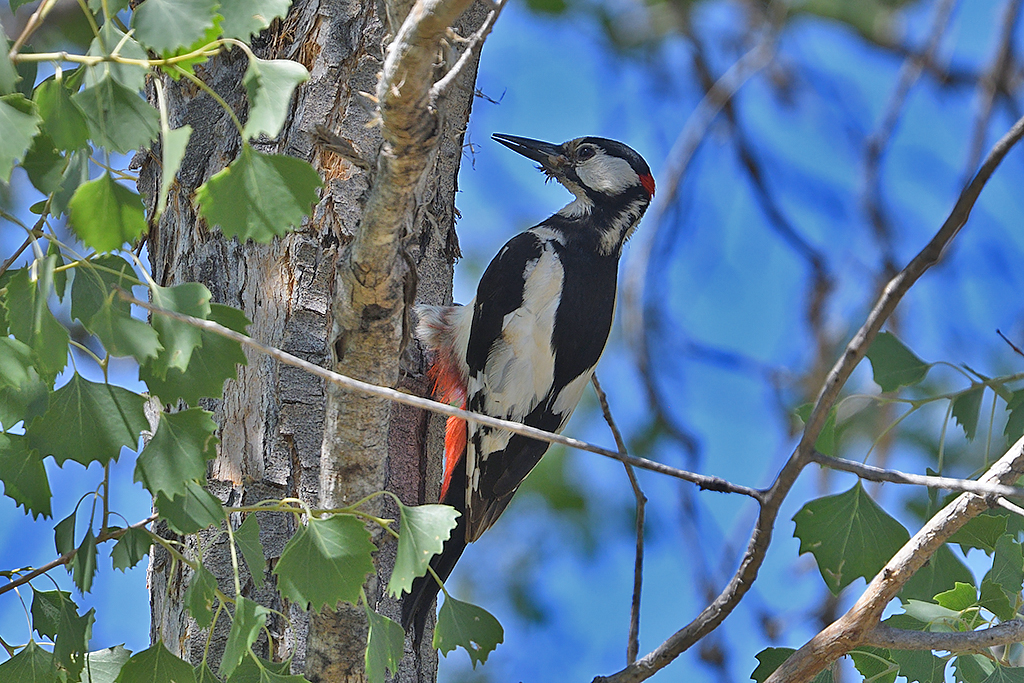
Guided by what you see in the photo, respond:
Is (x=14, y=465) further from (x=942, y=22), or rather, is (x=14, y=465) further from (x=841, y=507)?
(x=942, y=22)

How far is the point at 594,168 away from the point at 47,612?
2.12 metres

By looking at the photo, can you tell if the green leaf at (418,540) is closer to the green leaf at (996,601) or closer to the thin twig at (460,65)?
the thin twig at (460,65)

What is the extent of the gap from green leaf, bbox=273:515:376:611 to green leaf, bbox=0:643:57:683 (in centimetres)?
39

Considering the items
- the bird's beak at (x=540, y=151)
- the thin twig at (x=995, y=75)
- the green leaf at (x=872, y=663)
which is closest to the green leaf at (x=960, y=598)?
the green leaf at (x=872, y=663)

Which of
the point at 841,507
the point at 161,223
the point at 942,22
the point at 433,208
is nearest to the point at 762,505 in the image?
the point at 841,507

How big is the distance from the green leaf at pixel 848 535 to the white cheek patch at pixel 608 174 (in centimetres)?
143

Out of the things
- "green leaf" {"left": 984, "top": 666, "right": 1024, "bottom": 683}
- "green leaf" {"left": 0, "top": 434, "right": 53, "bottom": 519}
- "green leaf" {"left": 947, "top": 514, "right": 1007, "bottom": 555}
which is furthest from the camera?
"green leaf" {"left": 947, "top": 514, "right": 1007, "bottom": 555}

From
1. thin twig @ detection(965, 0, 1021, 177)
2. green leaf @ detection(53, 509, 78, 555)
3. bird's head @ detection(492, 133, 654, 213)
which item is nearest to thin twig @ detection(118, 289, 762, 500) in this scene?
green leaf @ detection(53, 509, 78, 555)

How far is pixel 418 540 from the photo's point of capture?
3.98 ft

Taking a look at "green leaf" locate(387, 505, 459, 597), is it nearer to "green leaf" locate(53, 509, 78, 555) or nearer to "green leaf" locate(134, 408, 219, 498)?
"green leaf" locate(134, 408, 219, 498)

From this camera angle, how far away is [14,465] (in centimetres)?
124

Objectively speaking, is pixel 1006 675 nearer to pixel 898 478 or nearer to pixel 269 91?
pixel 898 478

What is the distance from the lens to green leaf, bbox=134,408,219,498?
1143mm

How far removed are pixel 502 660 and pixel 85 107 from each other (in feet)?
14.4
